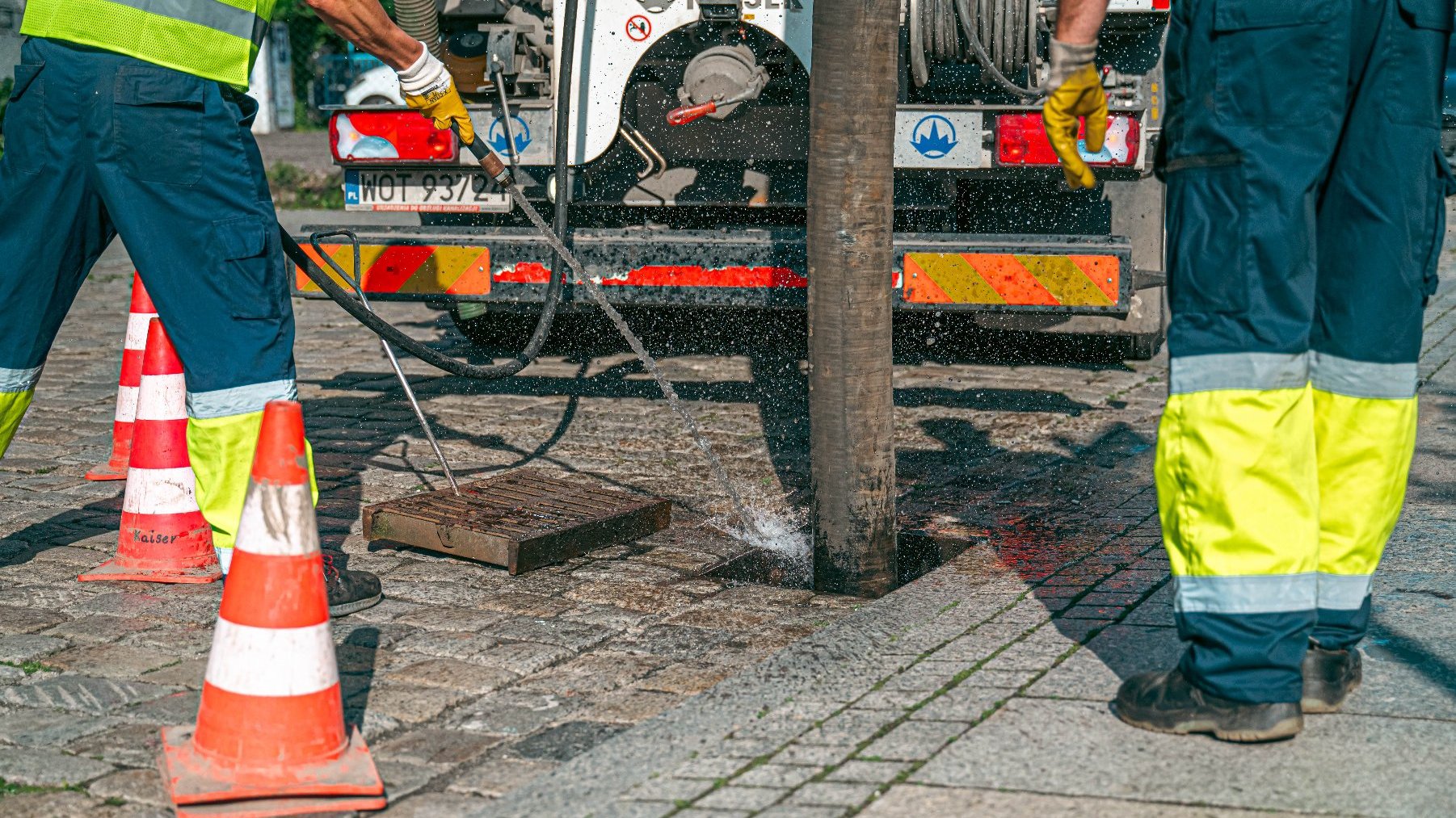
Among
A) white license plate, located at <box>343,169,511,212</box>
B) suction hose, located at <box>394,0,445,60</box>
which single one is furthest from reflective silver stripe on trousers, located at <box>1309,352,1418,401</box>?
suction hose, located at <box>394,0,445,60</box>

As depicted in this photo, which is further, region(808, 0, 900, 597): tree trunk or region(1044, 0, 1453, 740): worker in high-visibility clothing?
region(808, 0, 900, 597): tree trunk

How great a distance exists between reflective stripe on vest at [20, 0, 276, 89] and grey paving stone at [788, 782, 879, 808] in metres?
1.98

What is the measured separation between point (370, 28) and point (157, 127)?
617mm

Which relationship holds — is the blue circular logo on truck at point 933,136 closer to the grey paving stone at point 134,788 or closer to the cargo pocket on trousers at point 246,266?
the cargo pocket on trousers at point 246,266

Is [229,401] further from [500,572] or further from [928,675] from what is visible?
[928,675]

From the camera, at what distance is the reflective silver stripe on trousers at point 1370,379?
293 cm

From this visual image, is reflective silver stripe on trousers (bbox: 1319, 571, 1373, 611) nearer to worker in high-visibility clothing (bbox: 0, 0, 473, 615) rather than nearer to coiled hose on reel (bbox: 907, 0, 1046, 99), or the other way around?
worker in high-visibility clothing (bbox: 0, 0, 473, 615)

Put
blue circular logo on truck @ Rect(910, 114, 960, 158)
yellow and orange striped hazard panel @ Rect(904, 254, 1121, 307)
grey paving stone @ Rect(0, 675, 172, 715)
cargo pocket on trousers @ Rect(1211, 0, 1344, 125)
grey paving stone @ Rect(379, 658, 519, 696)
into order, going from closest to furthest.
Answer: cargo pocket on trousers @ Rect(1211, 0, 1344, 125) < grey paving stone @ Rect(0, 675, 172, 715) < grey paving stone @ Rect(379, 658, 519, 696) < yellow and orange striped hazard panel @ Rect(904, 254, 1121, 307) < blue circular logo on truck @ Rect(910, 114, 960, 158)

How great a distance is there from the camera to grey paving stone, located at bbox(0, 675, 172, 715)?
3.21m

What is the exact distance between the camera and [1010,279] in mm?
5297

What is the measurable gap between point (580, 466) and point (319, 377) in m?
2.03

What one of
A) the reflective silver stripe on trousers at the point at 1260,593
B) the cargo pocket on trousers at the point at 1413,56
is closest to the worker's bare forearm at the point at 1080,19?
the cargo pocket on trousers at the point at 1413,56

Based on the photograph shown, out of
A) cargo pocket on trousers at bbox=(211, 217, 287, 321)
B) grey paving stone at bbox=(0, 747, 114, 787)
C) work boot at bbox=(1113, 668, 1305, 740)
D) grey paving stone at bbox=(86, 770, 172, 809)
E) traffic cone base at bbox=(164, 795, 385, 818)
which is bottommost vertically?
grey paving stone at bbox=(86, 770, 172, 809)

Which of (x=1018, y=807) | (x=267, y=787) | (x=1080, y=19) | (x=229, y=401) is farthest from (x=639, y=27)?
(x=1018, y=807)
